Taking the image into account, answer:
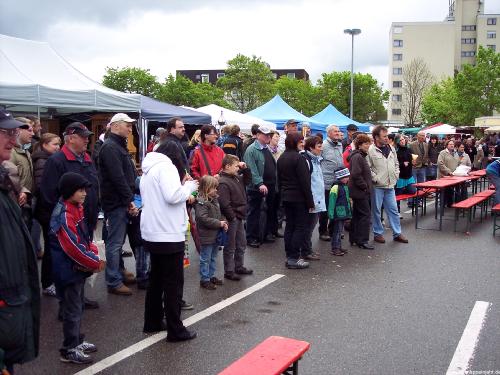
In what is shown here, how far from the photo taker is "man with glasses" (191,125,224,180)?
7.86 meters

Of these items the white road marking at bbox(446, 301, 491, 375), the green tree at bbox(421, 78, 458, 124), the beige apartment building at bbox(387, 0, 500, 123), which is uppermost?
the beige apartment building at bbox(387, 0, 500, 123)

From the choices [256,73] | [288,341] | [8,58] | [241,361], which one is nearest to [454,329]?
[288,341]

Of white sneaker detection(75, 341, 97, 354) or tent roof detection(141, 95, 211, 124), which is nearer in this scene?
white sneaker detection(75, 341, 97, 354)

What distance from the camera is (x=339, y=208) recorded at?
814 centimetres

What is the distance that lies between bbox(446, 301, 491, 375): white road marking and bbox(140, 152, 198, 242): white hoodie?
2.49 meters

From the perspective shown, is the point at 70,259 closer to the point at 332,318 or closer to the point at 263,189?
the point at 332,318

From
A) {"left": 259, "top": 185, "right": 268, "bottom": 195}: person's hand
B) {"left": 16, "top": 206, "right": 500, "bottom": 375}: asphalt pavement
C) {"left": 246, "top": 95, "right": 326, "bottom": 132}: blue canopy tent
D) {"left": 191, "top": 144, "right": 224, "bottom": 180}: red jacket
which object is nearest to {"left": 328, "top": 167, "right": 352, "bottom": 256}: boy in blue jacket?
{"left": 16, "top": 206, "right": 500, "bottom": 375}: asphalt pavement

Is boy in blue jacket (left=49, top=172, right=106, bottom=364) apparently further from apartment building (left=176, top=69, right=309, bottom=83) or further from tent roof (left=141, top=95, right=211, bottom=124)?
apartment building (left=176, top=69, right=309, bottom=83)

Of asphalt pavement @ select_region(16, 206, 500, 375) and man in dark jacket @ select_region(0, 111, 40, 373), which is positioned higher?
man in dark jacket @ select_region(0, 111, 40, 373)

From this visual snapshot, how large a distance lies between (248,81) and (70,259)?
5122 cm

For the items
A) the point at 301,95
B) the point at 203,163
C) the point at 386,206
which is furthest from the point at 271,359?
the point at 301,95

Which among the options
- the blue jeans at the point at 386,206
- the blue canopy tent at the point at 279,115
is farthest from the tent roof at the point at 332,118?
the blue jeans at the point at 386,206

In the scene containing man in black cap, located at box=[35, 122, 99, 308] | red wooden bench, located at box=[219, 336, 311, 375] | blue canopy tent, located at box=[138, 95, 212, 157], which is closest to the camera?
red wooden bench, located at box=[219, 336, 311, 375]

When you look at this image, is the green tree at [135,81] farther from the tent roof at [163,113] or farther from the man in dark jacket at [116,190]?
the man in dark jacket at [116,190]
